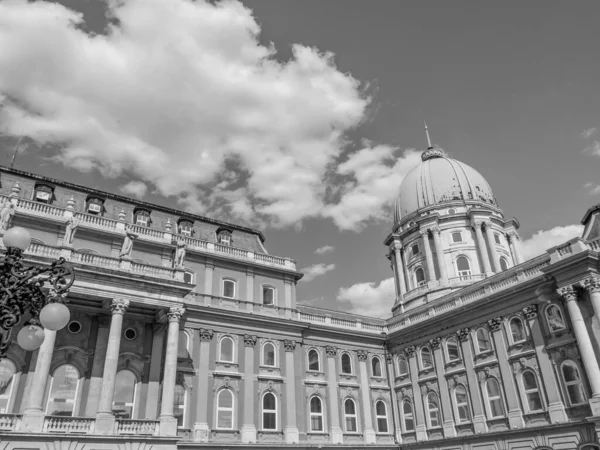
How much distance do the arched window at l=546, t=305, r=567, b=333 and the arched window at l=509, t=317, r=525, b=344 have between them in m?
1.89

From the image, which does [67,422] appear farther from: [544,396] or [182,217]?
[544,396]

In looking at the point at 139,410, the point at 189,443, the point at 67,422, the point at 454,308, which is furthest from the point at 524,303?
the point at 67,422

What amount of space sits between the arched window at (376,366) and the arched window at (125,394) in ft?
64.3

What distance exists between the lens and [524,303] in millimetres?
31000

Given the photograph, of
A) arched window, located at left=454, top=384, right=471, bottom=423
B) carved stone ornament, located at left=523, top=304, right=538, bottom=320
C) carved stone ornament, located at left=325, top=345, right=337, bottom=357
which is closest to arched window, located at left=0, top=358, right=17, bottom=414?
carved stone ornament, located at left=325, top=345, right=337, bottom=357

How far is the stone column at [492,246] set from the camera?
48188mm

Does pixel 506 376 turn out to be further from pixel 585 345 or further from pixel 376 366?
pixel 376 366

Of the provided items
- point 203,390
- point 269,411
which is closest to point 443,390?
point 269,411

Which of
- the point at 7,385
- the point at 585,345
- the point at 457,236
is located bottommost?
the point at 7,385

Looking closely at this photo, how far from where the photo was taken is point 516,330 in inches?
1235

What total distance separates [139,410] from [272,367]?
9.60 metres

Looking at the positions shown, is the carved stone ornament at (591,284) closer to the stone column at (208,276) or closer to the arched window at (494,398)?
the arched window at (494,398)

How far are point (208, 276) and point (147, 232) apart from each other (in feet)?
17.3

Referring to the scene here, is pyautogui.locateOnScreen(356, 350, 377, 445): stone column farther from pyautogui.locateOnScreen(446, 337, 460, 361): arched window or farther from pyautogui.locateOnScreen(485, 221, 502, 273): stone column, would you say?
pyautogui.locateOnScreen(485, 221, 502, 273): stone column
